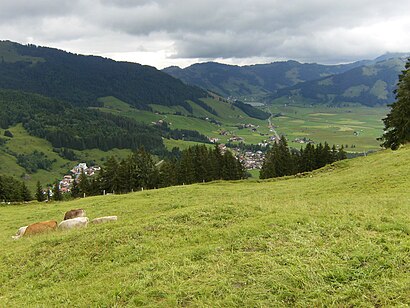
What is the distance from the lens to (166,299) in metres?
9.88

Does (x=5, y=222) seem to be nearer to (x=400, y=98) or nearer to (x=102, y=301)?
(x=102, y=301)

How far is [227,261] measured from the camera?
1184cm

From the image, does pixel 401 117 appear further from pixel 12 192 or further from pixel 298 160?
pixel 12 192

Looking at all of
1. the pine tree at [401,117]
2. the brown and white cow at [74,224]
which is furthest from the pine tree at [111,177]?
the pine tree at [401,117]

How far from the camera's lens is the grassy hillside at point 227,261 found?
30.4 feet

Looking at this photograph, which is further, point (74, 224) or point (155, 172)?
point (155, 172)

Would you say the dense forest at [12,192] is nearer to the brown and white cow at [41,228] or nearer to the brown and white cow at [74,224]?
the brown and white cow at [41,228]

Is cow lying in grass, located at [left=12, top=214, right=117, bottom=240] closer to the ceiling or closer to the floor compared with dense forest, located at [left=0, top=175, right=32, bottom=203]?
closer to the ceiling

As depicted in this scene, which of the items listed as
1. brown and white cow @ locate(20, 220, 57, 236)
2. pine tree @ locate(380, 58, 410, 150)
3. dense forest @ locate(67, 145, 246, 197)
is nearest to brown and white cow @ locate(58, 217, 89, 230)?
brown and white cow @ locate(20, 220, 57, 236)

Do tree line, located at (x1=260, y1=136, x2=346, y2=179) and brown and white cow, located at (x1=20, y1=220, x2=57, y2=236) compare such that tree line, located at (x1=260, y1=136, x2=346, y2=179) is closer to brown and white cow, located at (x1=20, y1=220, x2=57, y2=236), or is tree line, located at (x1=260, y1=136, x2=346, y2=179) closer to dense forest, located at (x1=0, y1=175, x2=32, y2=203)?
brown and white cow, located at (x1=20, y1=220, x2=57, y2=236)

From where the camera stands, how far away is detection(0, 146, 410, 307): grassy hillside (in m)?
9.27

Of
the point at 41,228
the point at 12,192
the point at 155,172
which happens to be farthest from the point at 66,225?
the point at 12,192

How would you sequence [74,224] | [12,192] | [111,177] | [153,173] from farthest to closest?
[12,192]
[153,173]
[111,177]
[74,224]

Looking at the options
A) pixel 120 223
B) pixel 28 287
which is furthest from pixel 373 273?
pixel 120 223
